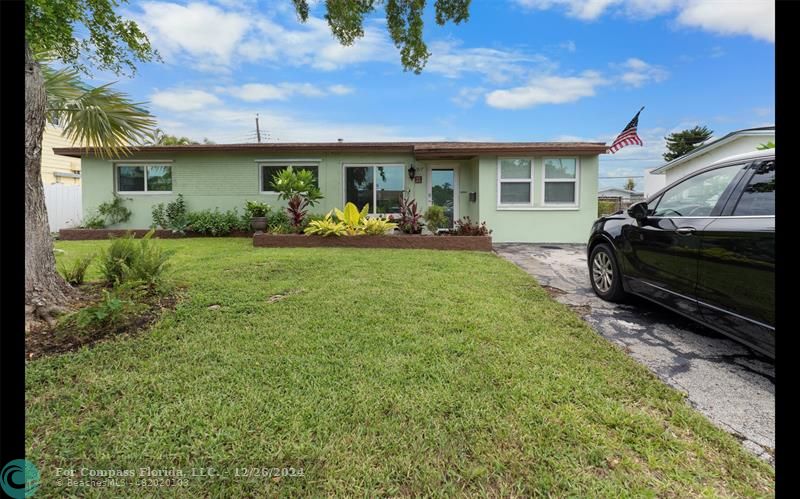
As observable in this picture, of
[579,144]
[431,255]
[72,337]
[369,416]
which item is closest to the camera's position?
[369,416]

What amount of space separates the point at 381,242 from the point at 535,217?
477 centimetres

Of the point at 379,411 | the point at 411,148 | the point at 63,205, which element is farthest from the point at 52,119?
the point at 63,205

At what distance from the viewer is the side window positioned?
2.65 meters

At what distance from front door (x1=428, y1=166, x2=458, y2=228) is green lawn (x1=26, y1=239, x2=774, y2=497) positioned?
844 cm

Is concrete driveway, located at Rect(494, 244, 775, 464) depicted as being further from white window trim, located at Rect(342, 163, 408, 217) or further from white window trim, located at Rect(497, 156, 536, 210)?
white window trim, located at Rect(342, 163, 408, 217)

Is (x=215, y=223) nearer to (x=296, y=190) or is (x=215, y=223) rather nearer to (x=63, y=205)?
(x=296, y=190)

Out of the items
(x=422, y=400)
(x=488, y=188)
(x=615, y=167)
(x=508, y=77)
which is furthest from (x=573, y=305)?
(x=615, y=167)

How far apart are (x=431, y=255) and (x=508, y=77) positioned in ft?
31.9

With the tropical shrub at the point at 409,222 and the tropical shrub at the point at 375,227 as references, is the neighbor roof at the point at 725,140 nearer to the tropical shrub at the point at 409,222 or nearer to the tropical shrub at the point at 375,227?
the tropical shrub at the point at 409,222

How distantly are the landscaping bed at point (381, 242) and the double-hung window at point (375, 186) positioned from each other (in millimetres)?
2935

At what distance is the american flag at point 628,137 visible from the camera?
10.9 meters

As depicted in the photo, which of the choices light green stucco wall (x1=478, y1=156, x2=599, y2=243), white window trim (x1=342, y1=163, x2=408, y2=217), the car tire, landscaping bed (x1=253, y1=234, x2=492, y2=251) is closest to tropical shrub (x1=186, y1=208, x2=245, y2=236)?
landscaping bed (x1=253, y1=234, x2=492, y2=251)

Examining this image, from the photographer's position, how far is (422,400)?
7.59ft
